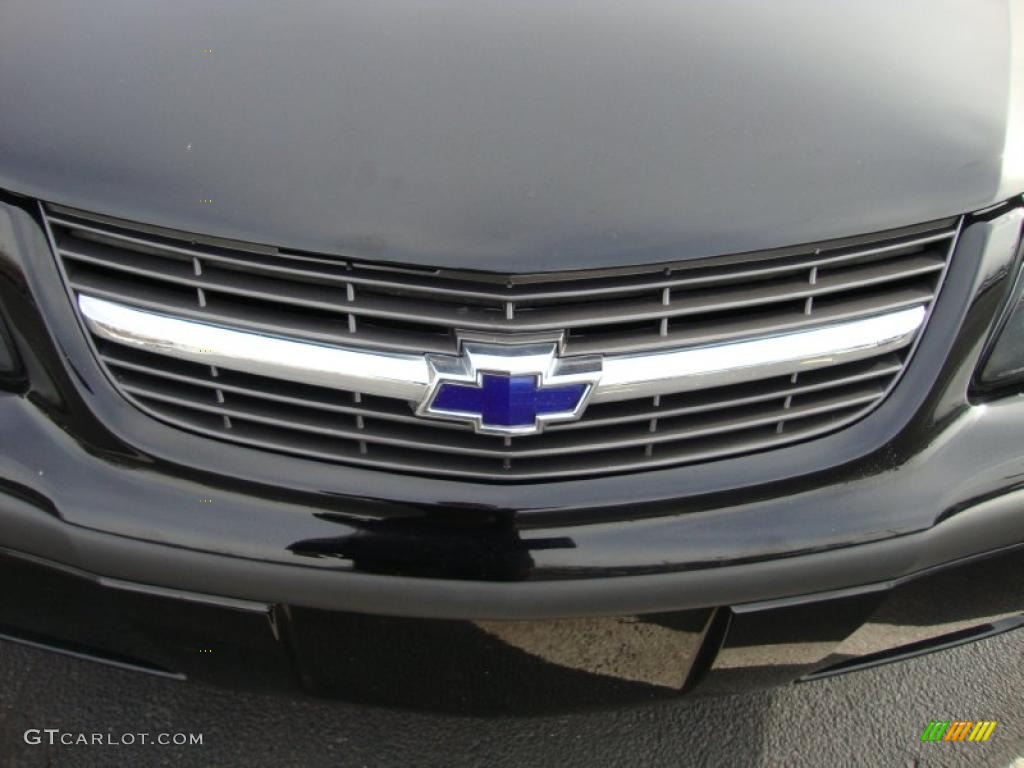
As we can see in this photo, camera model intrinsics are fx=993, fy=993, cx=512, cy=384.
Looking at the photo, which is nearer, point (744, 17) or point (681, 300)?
point (681, 300)

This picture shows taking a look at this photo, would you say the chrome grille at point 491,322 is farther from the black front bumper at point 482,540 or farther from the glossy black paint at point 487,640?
the glossy black paint at point 487,640

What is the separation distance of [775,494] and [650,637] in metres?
0.28

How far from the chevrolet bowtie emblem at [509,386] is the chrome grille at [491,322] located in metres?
0.03

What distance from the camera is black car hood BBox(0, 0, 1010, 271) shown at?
1324 millimetres

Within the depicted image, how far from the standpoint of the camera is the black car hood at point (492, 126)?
132cm

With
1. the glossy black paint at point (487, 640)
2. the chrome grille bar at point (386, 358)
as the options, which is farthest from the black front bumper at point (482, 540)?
the chrome grille bar at point (386, 358)

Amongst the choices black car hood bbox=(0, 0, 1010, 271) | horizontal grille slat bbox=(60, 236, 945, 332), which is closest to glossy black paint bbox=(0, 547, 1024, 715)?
horizontal grille slat bbox=(60, 236, 945, 332)

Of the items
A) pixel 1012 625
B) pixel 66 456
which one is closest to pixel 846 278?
pixel 1012 625

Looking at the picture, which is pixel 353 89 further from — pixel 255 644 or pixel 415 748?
pixel 415 748

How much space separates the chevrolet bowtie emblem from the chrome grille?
3 cm

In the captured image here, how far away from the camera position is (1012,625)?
1.74m

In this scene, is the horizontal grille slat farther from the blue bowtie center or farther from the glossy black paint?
the glossy black paint

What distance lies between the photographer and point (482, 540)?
1.39 m

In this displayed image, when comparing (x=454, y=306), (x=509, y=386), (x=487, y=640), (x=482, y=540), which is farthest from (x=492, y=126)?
(x=487, y=640)
